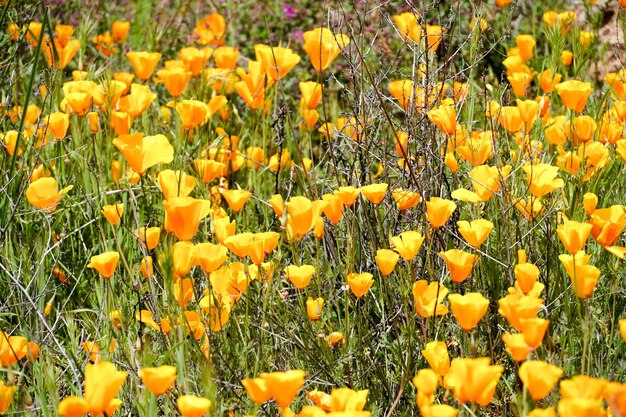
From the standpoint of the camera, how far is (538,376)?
1.32 m

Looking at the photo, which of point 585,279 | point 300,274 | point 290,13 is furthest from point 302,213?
point 290,13

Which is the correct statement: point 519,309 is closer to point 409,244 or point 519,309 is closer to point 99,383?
point 409,244

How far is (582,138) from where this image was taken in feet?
7.41

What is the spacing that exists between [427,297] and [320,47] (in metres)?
0.69

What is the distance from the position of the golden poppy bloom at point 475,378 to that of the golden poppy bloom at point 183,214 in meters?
0.62

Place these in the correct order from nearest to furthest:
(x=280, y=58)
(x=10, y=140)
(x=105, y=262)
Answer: (x=105, y=262) → (x=280, y=58) → (x=10, y=140)

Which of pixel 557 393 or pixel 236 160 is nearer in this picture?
pixel 557 393

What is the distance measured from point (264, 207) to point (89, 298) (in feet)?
2.01

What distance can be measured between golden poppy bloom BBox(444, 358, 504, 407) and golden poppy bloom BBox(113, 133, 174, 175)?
35.8 inches

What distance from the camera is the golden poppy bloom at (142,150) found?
1.95 m

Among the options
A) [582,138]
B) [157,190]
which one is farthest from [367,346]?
[157,190]

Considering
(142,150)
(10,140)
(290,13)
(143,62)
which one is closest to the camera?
(142,150)

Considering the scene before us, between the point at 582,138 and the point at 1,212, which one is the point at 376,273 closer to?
the point at 582,138

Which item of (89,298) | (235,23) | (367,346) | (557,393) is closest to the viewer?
(557,393)
